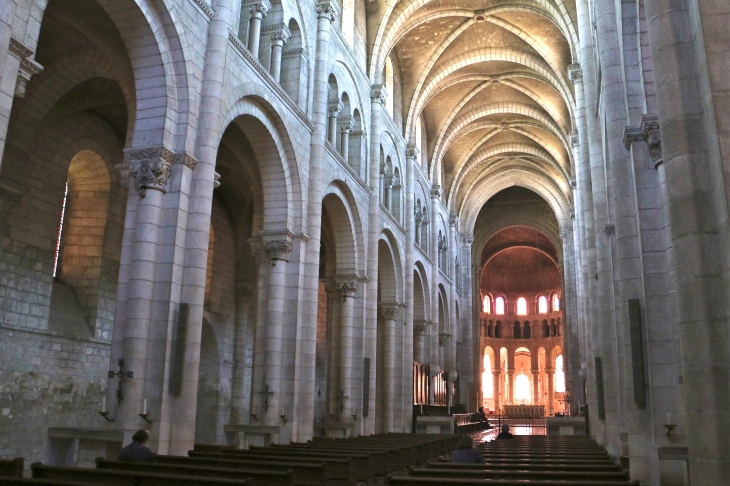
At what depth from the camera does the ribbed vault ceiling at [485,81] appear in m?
28.0

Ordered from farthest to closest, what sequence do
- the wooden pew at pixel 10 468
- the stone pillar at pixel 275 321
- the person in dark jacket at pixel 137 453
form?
the stone pillar at pixel 275 321, the person in dark jacket at pixel 137 453, the wooden pew at pixel 10 468

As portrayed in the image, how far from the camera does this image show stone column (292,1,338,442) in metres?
17.6

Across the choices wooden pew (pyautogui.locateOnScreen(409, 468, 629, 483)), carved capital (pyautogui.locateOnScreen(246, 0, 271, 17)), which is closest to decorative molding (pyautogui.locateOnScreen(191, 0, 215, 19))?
carved capital (pyautogui.locateOnScreen(246, 0, 271, 17))

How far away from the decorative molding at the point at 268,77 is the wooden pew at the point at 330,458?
28.4ft

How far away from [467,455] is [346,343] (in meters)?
12.7

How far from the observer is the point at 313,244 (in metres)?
18.8

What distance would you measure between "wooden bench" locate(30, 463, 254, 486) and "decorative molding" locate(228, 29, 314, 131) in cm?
971

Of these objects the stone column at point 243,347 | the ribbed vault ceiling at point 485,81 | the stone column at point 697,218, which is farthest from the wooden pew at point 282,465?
the ribbed vault ceiling at point 485,81

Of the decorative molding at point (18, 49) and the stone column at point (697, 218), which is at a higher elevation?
the decorative molding at point (18, 49)

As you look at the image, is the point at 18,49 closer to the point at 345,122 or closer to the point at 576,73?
the point at 345,122

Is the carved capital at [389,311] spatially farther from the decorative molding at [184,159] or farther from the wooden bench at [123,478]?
the wooden bench at [123,478]

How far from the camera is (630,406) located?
11875 mm

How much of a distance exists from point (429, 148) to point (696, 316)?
32.3m

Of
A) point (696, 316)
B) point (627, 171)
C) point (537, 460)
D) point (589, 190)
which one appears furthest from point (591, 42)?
point (696, 316)
